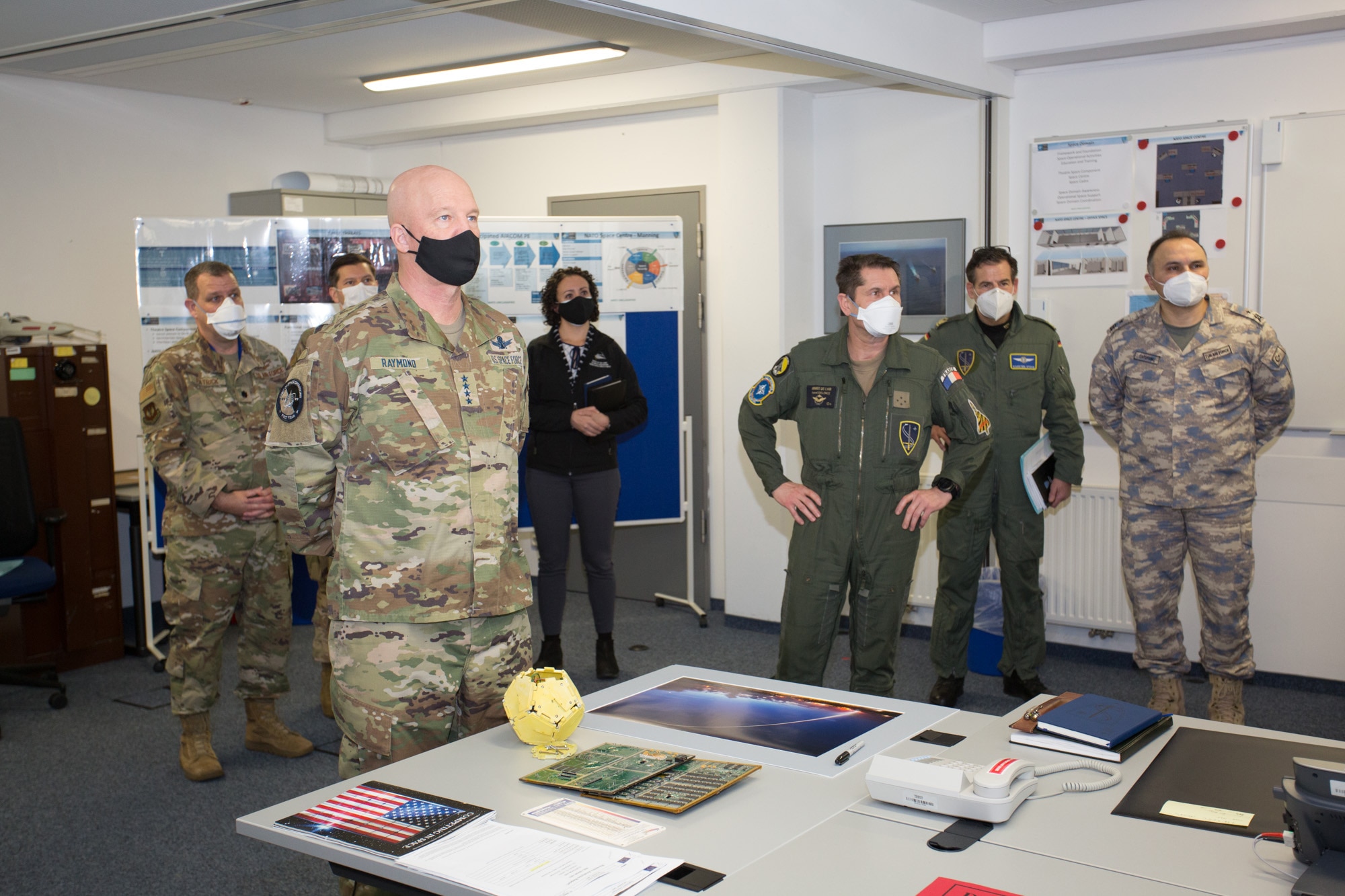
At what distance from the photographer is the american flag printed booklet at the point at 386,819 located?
62.8 inches

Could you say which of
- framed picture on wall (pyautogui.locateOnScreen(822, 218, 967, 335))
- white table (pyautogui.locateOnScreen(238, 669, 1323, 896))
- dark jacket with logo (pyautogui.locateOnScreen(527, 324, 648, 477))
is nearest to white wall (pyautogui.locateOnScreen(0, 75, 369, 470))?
dark jacket with logo (pyautogui.locateOnScreen(527, 324, 648, 477))

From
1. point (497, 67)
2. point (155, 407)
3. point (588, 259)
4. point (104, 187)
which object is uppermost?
point (497, 67)

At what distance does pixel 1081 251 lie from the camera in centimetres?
492

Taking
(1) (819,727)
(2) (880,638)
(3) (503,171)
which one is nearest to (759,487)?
(2) (880,638)

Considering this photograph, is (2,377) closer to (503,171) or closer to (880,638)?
(503,171)

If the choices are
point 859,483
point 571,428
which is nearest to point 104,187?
point 571,428

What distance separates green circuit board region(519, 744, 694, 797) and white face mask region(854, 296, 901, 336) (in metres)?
1.79

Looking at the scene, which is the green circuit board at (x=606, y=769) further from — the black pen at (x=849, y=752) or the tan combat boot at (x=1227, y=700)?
the tan combat boot at (x=1227, y=700)

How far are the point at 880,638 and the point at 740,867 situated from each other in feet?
6.48

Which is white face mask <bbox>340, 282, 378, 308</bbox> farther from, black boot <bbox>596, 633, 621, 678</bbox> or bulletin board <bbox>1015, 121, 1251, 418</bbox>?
bulletin board <bbox>1015, 121, 1251, 418</bbox>

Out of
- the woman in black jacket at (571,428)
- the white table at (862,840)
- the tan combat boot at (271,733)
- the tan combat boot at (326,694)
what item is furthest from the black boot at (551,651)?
the white table at (862,840)

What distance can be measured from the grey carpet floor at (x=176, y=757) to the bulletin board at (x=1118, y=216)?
4.66ft

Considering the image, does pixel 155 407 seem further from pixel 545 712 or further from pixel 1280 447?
pixel 1280 447

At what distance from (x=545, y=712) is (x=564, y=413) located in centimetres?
280
